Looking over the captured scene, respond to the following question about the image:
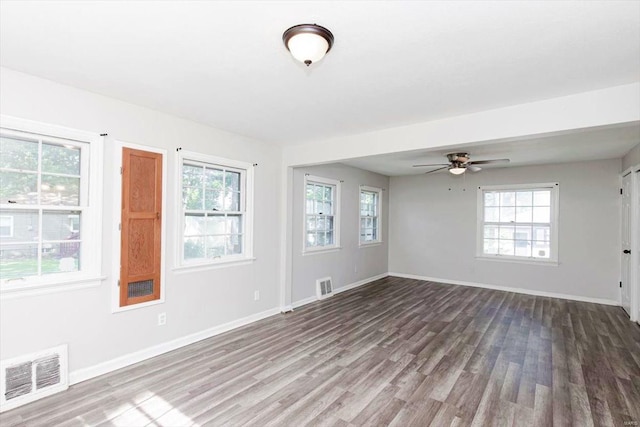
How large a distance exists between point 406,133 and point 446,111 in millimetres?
582

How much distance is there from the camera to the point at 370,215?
738 cm

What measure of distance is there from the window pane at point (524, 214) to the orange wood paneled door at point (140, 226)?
6446mm

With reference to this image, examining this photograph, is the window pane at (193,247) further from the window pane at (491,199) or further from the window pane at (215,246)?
the window pane at (491,199)

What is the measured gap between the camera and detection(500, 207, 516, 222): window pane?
644 centimetres

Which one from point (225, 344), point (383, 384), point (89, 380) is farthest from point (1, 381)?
point (383, 384)

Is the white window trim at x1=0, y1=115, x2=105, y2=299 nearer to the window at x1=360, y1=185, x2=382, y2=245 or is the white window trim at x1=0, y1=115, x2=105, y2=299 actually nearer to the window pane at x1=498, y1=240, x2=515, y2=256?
the window at x1=360, y1=185, x2=382, y2=245

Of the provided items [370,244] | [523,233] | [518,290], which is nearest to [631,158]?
[523,233]

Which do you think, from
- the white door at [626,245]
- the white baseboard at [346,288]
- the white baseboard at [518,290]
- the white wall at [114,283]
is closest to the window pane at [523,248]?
the white baseboard at [518,290]

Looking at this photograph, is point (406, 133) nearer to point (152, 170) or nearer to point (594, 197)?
point (152, 170)

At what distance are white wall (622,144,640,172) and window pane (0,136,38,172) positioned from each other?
22.7 feet

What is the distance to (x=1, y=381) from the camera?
7.83 feet

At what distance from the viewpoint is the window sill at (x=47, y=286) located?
2.49 m

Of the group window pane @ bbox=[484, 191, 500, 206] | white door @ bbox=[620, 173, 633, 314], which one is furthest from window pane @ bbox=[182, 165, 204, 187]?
white door @ bbox=[620, 173, 633, 314]

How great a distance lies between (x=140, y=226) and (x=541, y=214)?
6.80 metres
